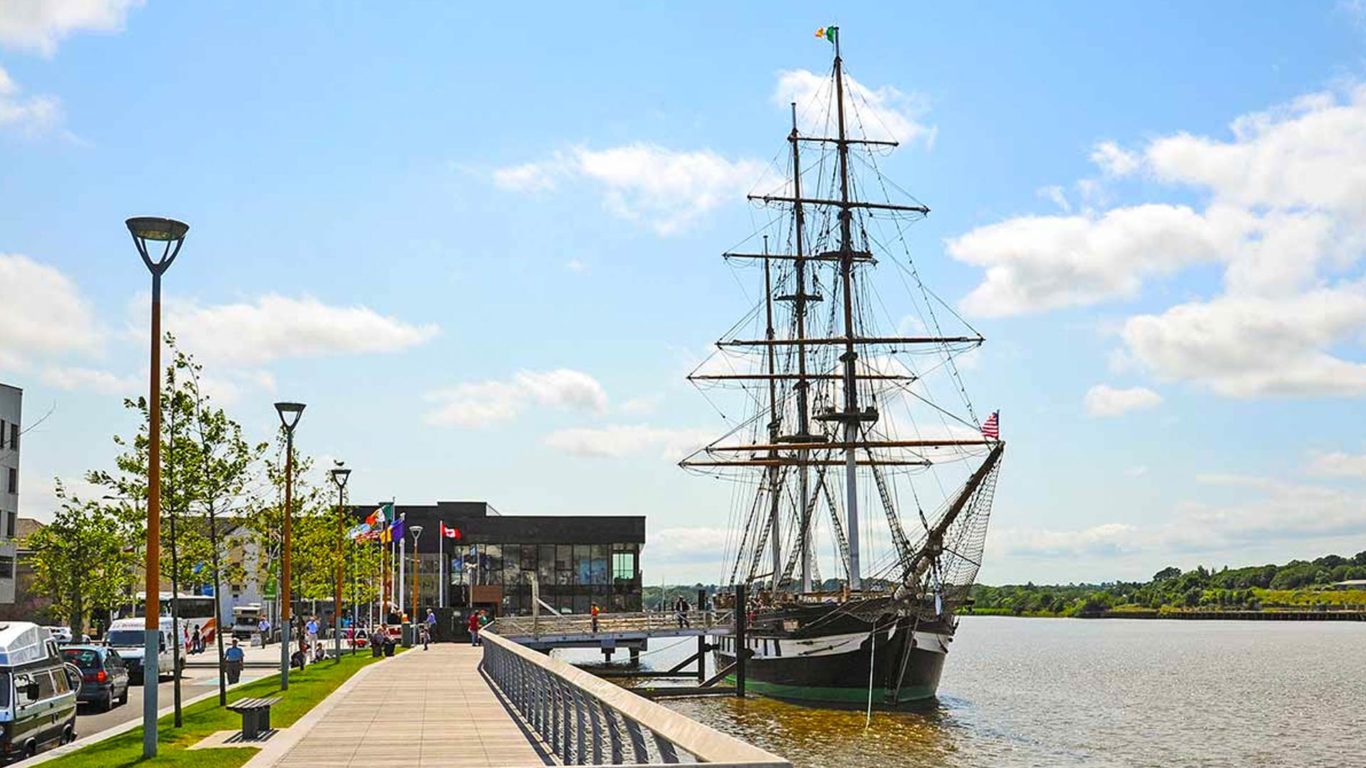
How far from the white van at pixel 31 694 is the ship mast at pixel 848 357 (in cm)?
4091

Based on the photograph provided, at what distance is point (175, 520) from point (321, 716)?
15.2 ft

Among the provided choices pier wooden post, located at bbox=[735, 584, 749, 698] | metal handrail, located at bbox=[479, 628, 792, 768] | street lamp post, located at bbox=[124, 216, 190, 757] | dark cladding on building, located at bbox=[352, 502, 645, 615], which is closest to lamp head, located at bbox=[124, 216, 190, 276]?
street lamp post, located at bbox=[124, 216, 190, 757]

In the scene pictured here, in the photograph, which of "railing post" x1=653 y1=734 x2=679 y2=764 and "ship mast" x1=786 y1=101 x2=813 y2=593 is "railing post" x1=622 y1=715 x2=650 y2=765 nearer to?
"railing post" x1=653 y1=734 x2=679 y2=764

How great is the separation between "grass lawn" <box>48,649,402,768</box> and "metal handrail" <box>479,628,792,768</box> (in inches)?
170

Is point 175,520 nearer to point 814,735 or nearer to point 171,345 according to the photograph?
point 171,345

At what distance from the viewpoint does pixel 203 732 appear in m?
25.0

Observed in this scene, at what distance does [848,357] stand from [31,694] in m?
45.7

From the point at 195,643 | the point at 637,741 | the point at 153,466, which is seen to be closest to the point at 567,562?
the point at 195,643

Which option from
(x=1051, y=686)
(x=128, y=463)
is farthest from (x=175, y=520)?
(x=1051, y=686)

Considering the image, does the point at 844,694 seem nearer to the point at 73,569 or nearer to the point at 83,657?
the point at 83,657

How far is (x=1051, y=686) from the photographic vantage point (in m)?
73.8

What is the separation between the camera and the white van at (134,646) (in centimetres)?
4403

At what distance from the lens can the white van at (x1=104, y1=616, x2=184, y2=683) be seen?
44.0 m

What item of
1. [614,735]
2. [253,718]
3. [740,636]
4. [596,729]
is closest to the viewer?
[614,735]
